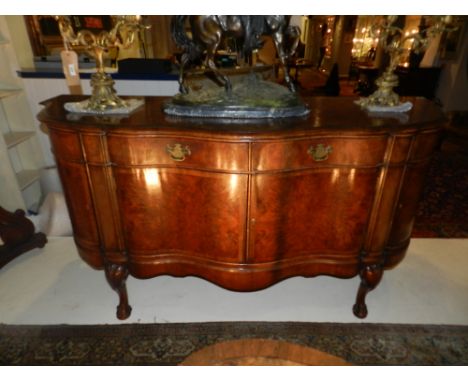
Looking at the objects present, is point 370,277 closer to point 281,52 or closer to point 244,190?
point 244,190

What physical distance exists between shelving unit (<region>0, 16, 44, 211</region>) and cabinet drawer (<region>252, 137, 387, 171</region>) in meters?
2.27

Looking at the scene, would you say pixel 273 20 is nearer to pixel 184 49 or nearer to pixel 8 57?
pixel 184 49

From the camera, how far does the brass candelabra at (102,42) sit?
143 cm

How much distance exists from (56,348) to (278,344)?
4.40ft

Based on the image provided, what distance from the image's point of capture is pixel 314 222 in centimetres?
158

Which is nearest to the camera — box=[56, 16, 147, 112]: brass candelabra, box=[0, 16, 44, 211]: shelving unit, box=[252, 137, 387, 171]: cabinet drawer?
box=[252, 137, 387, 171]: cabinet drawer

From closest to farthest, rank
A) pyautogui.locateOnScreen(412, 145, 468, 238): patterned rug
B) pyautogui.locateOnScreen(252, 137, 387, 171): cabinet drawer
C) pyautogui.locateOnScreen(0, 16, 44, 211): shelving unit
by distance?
1. pyautogui.locateOnScreen(252, 137, 387, 171): cabinet drawer
2. pyautogui.locateOnScreen(0, 16, 44, 211): shelving unit
3. pyautogui.locateOnScreen(412, 145, 468, 238): patterned rug

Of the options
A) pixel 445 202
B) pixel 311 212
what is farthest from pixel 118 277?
pixel 445 202

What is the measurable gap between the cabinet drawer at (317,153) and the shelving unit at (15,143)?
7.45 feet

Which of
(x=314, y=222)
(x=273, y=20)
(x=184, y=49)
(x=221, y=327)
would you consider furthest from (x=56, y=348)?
(x=273, y=20)

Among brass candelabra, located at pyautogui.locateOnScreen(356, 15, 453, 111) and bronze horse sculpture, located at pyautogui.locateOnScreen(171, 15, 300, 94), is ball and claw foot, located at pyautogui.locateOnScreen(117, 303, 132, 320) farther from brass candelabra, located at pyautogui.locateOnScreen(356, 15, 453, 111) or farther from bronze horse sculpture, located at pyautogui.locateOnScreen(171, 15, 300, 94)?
brass candelabra, located at pyautogui.locateOnScreen(356, 15, 453, 111)

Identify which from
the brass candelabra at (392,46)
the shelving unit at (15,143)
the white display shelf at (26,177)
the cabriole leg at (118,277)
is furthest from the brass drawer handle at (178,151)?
the white display shelf at (26,177)

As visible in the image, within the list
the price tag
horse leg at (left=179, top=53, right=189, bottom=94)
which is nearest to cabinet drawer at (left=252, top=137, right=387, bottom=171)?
horse leg at (left=179, top=53, right=189, bottom=94)

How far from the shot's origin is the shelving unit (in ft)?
8.50
